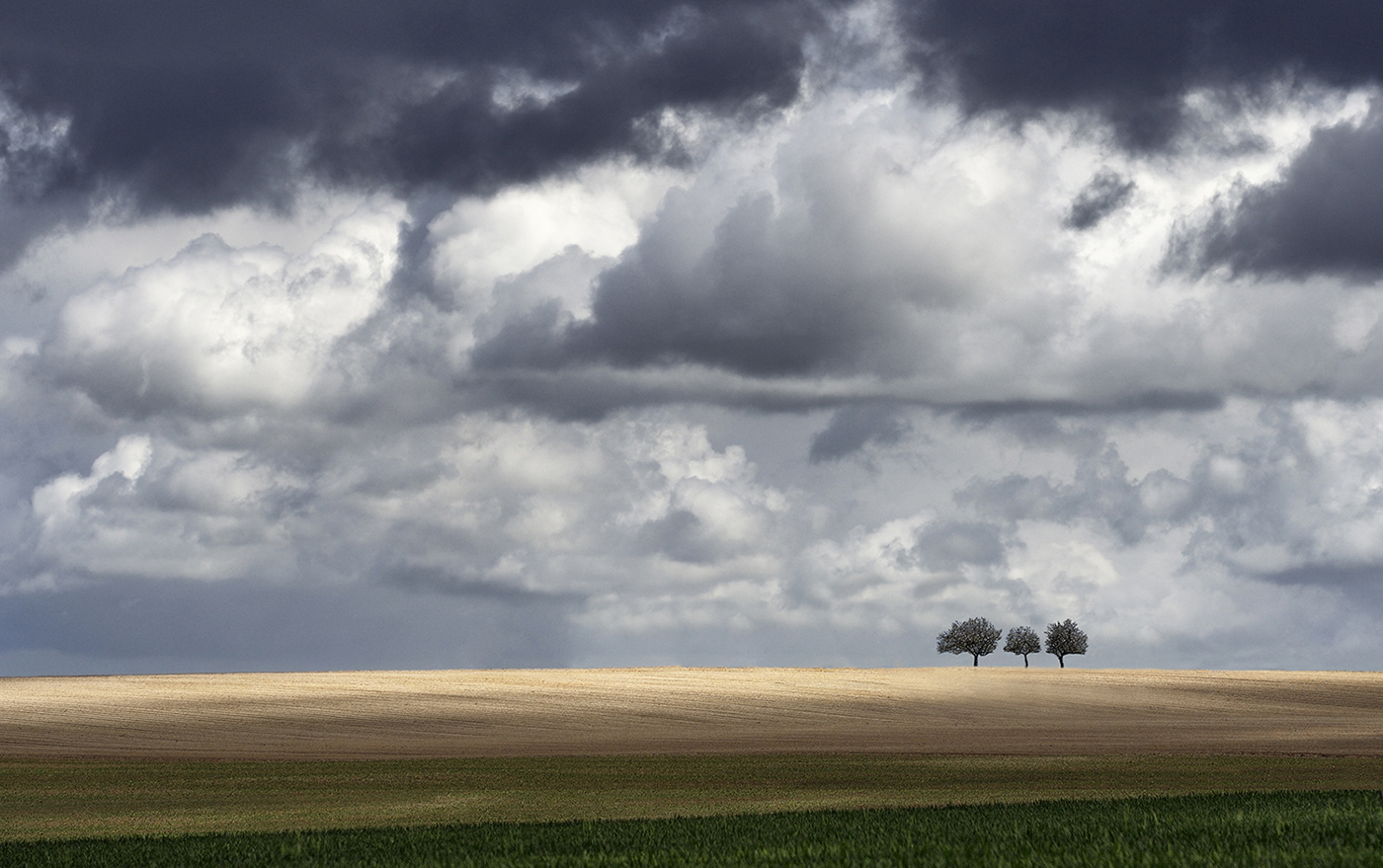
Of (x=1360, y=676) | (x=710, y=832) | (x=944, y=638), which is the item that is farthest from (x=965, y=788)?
(x=944, y=638)

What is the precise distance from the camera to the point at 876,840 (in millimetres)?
17500

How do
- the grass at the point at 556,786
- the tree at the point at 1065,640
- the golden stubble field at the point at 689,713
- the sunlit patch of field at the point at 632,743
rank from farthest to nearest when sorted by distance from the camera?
1. the tree at the point at 1065,640
2. the golden stubble field at the point at 689,713
3. the sunlit patch of field at the point at 632,743
4. the grass at the point at 556,786

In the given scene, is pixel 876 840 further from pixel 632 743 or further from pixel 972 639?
pixel 972 639

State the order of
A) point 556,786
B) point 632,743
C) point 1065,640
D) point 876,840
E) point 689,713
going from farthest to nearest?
point 1065,640 < point 689,713 < point 632,743 < point 556,786 < point 876,840

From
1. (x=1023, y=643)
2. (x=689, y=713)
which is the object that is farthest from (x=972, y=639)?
(x=689, y=713)

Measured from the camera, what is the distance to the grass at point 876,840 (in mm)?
14898

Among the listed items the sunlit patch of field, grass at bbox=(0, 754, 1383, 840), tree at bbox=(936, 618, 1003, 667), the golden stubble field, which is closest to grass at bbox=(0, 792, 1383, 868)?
grass at bbox=(0, 754, 1383, 840)

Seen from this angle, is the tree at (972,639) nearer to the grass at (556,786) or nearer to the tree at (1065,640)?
the tree at (1065,640)

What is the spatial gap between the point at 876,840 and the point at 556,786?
60.4ft

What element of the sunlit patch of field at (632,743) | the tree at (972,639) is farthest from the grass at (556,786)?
the tree at (972,639)

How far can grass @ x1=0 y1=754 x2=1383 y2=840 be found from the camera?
27578 mm

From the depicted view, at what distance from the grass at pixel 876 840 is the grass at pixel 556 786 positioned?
4755 mm

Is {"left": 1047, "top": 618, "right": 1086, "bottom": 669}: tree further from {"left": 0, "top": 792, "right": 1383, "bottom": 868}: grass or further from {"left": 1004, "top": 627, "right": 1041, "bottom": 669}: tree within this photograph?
{"left": 0, "top": 792, "right": 1383, "bottom": 868}: grass

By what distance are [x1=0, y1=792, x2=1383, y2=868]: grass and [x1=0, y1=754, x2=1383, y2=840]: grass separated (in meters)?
4.76
